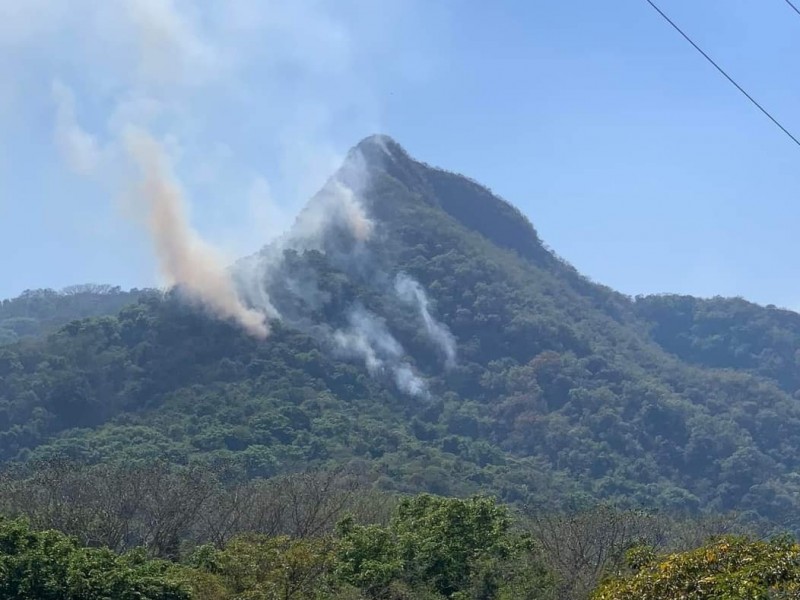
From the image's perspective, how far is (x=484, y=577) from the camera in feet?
142

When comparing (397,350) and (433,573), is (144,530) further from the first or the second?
(397,350)

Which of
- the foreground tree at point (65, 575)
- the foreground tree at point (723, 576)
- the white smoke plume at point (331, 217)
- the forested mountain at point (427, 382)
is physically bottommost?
the foreground tree at point (723, 576)

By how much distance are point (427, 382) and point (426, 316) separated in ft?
43.8

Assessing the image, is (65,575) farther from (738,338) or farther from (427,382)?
(738,338)

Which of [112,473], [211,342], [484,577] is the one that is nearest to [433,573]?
[484,577]

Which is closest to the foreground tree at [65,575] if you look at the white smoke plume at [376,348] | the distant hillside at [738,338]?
the white smoke plume at [376,348]

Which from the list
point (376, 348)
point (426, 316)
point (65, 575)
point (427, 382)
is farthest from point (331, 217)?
point (65, 575)

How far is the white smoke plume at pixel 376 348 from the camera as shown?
14325cm

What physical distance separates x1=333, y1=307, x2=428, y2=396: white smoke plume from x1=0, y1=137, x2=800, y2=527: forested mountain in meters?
0.28

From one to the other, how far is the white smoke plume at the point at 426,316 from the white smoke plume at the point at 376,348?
6.12 m

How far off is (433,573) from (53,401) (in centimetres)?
8162

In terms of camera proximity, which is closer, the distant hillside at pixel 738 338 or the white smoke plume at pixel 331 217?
the white smoke plume at pixel 331 217

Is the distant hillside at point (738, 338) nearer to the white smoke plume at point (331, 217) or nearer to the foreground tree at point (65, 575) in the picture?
the white smoke plume at point (331, 217)

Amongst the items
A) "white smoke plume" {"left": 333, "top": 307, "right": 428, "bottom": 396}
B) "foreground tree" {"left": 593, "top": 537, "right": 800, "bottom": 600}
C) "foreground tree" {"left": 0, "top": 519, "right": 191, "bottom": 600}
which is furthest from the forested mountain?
"foreground tree" {"left": 593, "top": 537, "right": 800, "bottom": 600}
